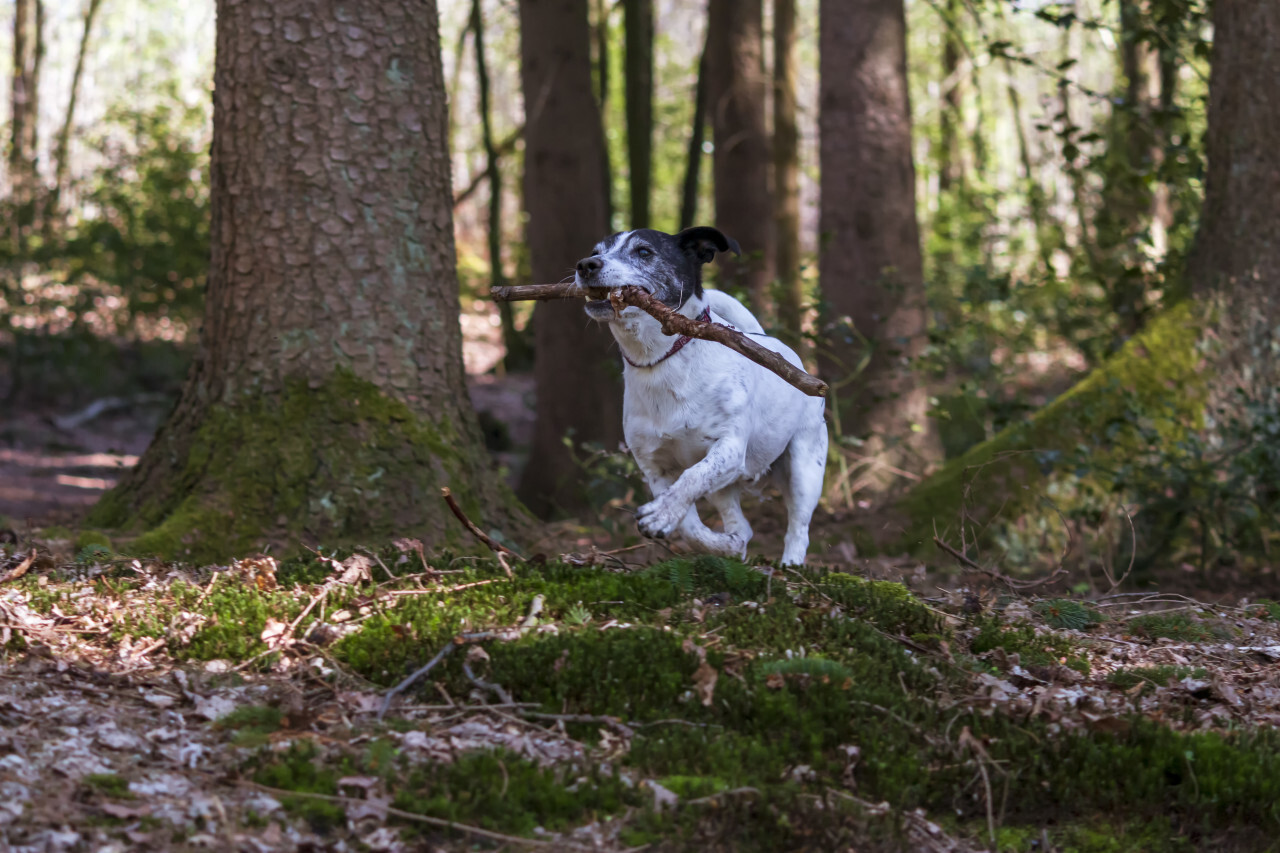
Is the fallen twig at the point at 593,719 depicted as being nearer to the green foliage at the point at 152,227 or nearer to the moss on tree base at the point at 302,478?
the moss on tree base at the point at 302,478

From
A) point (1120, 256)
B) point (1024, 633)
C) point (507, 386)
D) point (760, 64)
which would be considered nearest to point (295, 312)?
point (1024, 633)

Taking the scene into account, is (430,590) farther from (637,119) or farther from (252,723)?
(637,119)

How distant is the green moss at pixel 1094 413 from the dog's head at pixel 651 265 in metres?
3.87

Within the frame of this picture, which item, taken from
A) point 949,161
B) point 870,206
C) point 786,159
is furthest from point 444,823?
point 949,161

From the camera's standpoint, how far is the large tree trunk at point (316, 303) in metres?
6.23

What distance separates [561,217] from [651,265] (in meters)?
6.75

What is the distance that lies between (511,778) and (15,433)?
14560 millimetres

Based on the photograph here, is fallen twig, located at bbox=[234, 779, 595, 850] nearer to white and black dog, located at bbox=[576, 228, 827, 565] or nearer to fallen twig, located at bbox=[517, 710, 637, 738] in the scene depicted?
fallen twig, located at bbox=[517, 710, 637, 738]

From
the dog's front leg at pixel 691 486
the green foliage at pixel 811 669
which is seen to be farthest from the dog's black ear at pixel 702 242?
the green foliage at pixel 811 669

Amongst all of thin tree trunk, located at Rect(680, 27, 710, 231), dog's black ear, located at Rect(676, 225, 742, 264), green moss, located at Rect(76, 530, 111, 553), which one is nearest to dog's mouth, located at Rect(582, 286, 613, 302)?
dog's black ear, located at Rect(676, 225, 742, 264)

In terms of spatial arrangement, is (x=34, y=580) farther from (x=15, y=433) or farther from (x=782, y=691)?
(x=15, y=433)

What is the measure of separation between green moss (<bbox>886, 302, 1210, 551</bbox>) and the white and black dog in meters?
3.36

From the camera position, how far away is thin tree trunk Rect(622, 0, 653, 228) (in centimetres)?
1478

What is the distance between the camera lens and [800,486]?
593 centimetres
